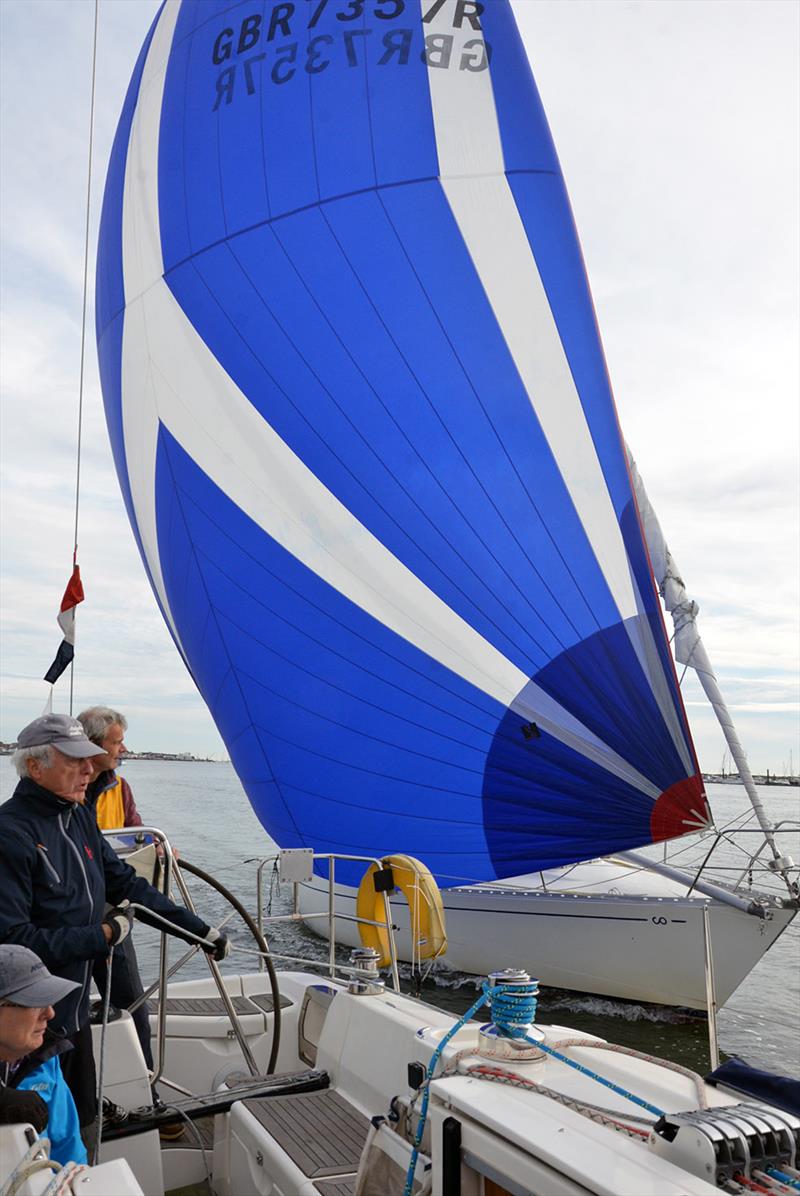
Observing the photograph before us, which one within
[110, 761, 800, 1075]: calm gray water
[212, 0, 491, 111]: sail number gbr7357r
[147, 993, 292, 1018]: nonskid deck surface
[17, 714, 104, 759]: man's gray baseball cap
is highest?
[212, 0, 491, 111]: sail number gbr7357r

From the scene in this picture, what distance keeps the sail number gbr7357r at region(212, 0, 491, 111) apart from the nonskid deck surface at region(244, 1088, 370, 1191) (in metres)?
6.21

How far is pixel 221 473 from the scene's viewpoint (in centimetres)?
664

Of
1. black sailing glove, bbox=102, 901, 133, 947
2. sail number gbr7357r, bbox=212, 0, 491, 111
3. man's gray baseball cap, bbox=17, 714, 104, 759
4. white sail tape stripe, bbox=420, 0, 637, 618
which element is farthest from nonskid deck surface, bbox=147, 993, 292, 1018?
sail number gbr7357r, bbox=212, 0, 491, 111

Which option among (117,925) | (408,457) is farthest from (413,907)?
(408,457)

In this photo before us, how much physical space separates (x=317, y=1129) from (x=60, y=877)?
40.0 inches

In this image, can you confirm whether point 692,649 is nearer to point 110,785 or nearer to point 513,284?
point 513,284

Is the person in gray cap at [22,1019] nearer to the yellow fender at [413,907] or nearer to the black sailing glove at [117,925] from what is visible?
the black sailing glove at [117,925]

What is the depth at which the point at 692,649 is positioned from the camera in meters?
6.98

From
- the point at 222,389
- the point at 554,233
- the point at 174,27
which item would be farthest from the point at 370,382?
the point at 174,27

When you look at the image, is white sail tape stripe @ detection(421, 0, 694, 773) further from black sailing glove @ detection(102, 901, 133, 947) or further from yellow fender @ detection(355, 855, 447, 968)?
black sailing glove @ detection(102, 901, 133, 947)

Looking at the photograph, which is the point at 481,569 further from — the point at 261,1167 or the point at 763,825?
the point at 261,1167

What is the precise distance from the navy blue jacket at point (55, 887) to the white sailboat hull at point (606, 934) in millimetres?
6170

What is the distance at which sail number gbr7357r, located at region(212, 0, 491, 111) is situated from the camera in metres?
6.29

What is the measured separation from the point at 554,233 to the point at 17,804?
5386mm
